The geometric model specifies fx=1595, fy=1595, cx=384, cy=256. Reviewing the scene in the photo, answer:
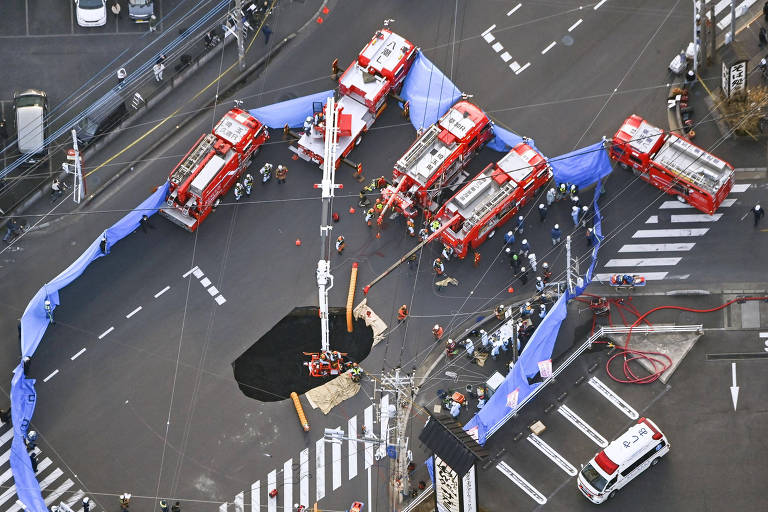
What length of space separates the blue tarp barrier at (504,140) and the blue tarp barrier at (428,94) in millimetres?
3602

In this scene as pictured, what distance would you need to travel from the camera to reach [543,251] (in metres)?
100

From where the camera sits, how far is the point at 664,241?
9969 cm

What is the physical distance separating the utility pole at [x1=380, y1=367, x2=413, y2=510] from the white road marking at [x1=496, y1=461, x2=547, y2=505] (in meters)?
5.63

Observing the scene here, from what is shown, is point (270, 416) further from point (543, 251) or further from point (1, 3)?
point (1, 3)

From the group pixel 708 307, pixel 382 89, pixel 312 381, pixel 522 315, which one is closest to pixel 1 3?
pixel 382 89

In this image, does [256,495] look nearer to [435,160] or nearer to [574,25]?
[435,160]

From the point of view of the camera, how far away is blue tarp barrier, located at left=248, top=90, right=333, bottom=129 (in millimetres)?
103938

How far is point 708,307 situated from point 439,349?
16.7 metres

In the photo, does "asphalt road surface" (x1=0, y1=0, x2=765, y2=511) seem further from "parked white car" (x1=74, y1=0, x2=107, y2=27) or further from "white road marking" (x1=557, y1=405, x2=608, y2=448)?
"parked white car" (x1=74, y1=0, x2=107, y2=27)

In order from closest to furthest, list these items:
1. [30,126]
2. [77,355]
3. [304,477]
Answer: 1. [304,477]
2. [77,355]
3. [30,126]

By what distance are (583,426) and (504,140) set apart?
63.0ft

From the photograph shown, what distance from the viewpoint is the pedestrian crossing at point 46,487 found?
95500 mm

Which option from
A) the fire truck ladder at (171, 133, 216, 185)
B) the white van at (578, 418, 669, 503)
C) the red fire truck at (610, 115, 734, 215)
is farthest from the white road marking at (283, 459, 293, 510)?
the red fire truck at (610, 115, 734, 215)

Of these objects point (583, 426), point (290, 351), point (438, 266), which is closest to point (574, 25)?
point (438, 266)
